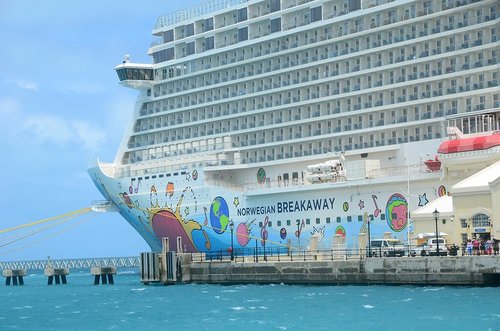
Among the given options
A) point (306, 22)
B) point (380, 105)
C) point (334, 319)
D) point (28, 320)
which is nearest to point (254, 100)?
point (306, 22)

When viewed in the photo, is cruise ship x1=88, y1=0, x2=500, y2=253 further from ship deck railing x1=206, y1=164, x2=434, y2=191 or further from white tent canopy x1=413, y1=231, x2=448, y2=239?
white tent canopy x1=413, y1=231, x2=448, y2=239

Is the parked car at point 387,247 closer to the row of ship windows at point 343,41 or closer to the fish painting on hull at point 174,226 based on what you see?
the row of ship windows at point 343,41

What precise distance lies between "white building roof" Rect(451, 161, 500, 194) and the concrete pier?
6.14 metres

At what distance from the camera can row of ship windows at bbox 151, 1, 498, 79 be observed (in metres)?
67.9

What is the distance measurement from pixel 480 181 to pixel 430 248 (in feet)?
17.0

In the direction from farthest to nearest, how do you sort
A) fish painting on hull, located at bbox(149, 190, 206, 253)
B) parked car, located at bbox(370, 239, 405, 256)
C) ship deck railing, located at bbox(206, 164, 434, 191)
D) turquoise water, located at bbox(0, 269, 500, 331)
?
fish painting on hull, located at bbox(149, 190, 206, 253)
ship deck railing, located at bbox(206, 164, 434, 191)
parked car, located at bbox(370, 239, 405, 256)
turquoise water, located at bbox(0, 269, 500, 331)

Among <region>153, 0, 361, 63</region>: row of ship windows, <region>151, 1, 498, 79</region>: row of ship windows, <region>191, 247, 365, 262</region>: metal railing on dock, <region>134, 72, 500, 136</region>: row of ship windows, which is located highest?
<region>153, 0, 361, 63</region>: row of ship windows

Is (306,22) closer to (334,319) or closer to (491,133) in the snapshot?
(491,133)

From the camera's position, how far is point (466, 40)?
67500 millimetres

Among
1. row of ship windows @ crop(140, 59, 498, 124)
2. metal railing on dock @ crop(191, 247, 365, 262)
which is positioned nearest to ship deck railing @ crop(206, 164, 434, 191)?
metal railing on dock @ crop(191, 247, 365, 262)

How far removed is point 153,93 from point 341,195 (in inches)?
887

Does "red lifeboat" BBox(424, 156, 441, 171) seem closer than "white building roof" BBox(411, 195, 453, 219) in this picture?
No

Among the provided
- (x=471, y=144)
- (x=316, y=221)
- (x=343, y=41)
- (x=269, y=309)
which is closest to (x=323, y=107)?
(x=343, y=41)

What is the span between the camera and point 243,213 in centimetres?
7612
